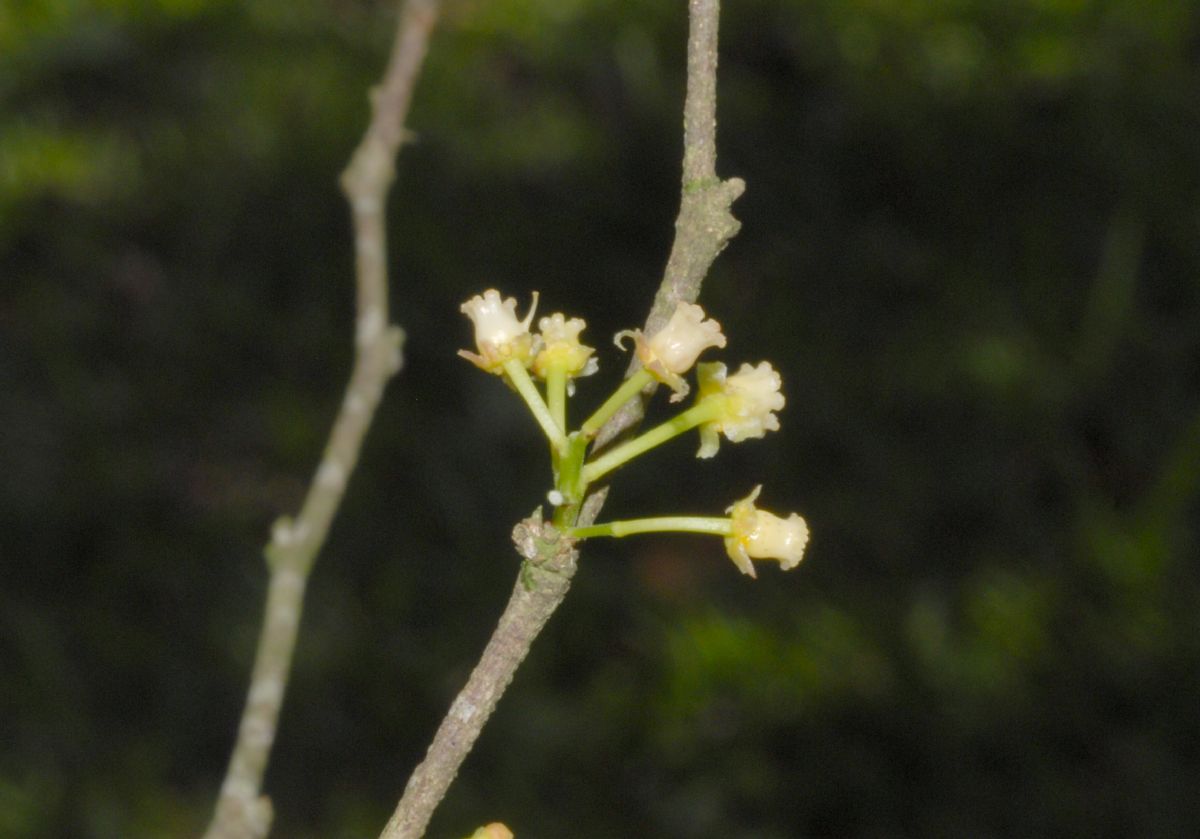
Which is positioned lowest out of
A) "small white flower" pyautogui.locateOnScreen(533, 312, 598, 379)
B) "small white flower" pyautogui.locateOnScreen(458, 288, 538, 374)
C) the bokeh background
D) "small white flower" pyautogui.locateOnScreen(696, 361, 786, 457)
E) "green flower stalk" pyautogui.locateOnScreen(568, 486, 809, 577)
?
"green flower stalk" pyautogui.locateOnScreen(568, 486, 809, 577)

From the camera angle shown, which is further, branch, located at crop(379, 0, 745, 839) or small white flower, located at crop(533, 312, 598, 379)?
small white flower, located at crop(533, 312, 598, 379)

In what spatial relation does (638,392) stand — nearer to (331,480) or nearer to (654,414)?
(331,480)

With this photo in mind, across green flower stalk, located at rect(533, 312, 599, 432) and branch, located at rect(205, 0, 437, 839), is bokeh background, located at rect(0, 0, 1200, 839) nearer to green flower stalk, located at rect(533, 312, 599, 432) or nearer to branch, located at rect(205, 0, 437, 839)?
branch, located at rect(205, 0, 437, 839)

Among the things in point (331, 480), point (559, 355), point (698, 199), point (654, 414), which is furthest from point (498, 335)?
point (654, 414)

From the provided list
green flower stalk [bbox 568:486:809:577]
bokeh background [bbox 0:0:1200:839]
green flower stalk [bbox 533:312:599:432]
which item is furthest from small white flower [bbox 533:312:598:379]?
bokeh background [bbox 0:0:1200:839]

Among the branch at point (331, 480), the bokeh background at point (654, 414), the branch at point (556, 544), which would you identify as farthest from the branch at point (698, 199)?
the bokeh background at point (654, 414)

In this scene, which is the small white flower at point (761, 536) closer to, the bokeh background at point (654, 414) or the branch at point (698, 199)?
the branch at point (698, 199)
